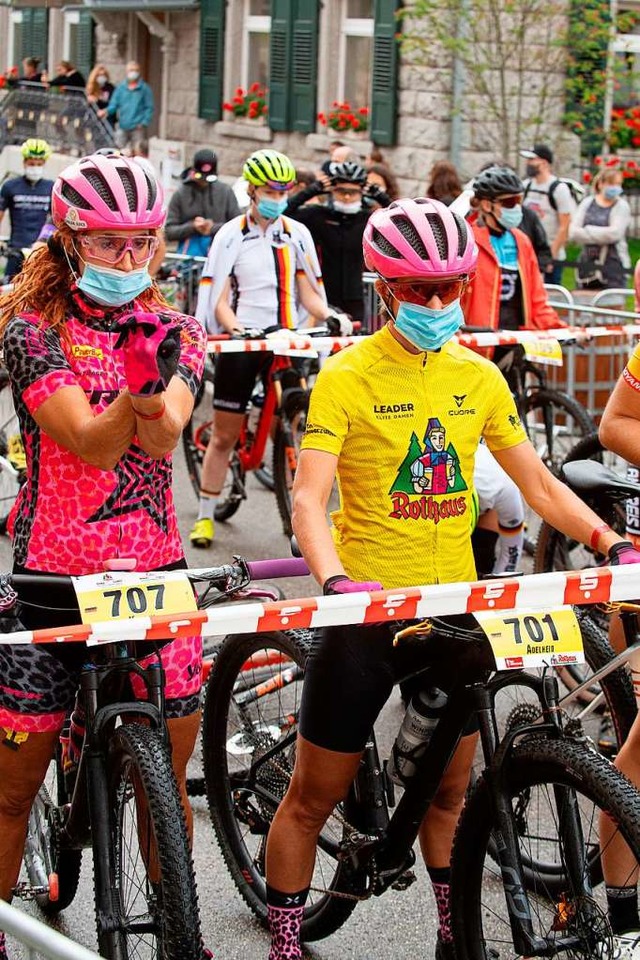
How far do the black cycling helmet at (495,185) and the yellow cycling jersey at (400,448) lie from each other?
16.7 ft

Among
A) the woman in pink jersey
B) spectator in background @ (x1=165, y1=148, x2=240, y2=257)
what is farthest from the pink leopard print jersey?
spectator in background @ (x1=165, y1=148, x2=240, y2=257)

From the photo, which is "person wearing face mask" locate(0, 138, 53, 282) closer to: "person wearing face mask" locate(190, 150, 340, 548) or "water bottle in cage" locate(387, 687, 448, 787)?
"person wearing face mask" locate(190, 150, 340, 548)

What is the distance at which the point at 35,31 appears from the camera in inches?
1324

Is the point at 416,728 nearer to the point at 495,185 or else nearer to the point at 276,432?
the point at 276,432

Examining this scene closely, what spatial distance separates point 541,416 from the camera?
29.4 ft

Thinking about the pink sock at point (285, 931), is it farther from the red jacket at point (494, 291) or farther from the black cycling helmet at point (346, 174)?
the black cycling helmet at point (346, 174)

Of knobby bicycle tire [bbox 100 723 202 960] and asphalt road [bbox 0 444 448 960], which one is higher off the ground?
knobby bicycle tire [bbox 100 723 202 960]

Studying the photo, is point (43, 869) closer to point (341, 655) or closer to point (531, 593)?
point (341, 655)

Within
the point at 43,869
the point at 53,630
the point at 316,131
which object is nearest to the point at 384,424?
the point at 53,630

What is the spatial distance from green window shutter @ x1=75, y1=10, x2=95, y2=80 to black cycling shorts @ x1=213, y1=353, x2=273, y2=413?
2268cm

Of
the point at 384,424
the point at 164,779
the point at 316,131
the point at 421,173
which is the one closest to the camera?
the point at 164,779

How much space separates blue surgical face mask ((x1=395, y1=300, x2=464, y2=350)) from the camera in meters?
3.87

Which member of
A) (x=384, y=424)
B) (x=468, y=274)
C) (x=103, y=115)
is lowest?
(x=384, y=424)

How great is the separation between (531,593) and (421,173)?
17640mm
